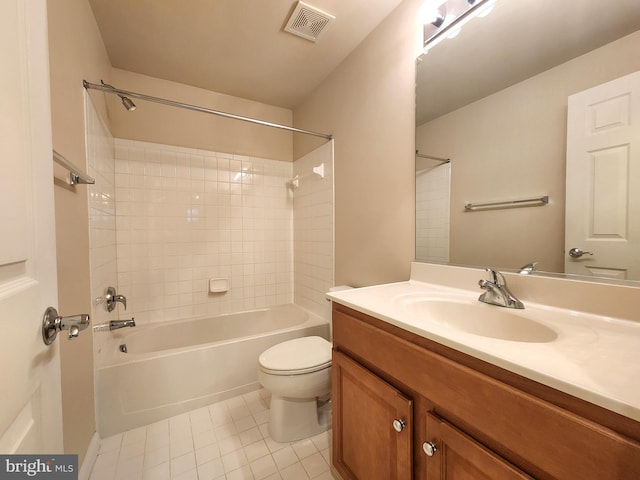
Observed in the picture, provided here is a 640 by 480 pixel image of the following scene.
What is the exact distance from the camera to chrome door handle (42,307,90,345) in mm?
488

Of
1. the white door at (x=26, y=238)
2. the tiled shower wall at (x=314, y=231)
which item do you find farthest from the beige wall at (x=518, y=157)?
the white door at (x=26, y=238)

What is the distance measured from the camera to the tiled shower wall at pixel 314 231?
6.75 feet

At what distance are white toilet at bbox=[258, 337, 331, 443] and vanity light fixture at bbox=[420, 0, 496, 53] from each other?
1.73m

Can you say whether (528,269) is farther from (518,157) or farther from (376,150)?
(376,150)

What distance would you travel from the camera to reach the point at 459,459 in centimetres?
59

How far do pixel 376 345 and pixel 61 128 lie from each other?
4.90ft

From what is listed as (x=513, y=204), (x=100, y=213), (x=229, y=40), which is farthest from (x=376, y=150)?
(x=100, y=213)

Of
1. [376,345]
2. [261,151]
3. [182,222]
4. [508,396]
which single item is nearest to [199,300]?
[182,222]

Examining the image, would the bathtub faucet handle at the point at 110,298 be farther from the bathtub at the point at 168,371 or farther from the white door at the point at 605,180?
the white door at the point at 605,180

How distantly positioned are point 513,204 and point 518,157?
0.18 m

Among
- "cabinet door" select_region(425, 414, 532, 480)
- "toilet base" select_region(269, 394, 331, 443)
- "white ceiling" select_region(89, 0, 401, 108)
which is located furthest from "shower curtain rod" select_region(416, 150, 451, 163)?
"toilet base" select_region(269, 394, 331, 443)

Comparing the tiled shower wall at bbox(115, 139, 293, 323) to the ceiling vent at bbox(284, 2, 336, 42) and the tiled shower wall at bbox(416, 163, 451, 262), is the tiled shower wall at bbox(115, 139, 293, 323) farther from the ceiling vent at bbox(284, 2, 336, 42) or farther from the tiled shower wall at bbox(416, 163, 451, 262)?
the tiled shower wall at bbox(416, 163, 451, 262)

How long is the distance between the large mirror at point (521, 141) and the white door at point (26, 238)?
1364mm

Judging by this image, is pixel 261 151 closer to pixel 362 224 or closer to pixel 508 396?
pixel 362 224
